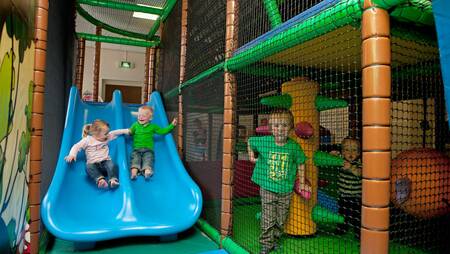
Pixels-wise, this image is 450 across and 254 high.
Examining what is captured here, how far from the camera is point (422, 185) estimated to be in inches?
56.3

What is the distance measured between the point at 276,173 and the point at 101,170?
1.29m

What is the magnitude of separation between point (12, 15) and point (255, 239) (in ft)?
5.32

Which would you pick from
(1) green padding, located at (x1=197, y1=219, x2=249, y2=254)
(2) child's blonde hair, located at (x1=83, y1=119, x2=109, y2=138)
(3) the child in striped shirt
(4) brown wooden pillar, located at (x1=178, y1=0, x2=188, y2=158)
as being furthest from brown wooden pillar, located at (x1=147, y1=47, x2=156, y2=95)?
(3) the child in striped shirt

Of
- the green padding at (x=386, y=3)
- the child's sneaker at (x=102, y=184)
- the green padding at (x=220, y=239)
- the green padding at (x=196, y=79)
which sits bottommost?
the green padding at (x=220, y=239)

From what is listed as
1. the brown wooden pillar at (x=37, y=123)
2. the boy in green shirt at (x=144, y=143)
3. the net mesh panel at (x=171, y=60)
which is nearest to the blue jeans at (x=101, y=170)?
the boy in green shirt at (x=144, y=143)

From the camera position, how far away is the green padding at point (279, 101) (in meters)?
1.83

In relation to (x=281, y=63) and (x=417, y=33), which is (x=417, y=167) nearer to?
(x=417, y=33)

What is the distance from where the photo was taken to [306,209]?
6.18ft

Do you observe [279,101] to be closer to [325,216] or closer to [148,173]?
[325,216]

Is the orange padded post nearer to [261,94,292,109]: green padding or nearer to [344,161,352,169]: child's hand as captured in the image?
[261,94,292,109]: green padding

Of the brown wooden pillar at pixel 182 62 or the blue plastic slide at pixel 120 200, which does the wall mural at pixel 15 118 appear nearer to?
the blue plastic slide at pixel 120 200

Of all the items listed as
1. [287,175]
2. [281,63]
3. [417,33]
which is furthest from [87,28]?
[417,33]

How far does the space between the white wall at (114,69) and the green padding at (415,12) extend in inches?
275

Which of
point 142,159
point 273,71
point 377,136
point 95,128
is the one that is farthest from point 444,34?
point 95,128
